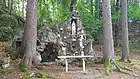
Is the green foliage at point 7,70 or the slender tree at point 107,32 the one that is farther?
the slender tree at point 107,32

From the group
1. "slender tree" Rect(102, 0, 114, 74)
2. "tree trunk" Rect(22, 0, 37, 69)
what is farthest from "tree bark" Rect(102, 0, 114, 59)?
"tree trunk" Rect(22, 0, 37, 69)

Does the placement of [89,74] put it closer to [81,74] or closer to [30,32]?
[81,74]

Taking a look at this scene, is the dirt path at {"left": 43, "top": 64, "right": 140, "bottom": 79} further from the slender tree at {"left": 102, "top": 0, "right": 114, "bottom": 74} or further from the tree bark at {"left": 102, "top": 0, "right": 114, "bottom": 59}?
the tree bark at {"left": 102, "top": 0, "right": 114, "bottom": 59}

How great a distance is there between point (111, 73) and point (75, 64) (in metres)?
2.67

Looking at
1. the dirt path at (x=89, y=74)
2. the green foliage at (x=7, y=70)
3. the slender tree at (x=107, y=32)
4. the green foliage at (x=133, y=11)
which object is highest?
the green foliage at (x=133, y=11)

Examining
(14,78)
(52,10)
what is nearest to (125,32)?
(14,78)

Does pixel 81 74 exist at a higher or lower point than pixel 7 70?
lower

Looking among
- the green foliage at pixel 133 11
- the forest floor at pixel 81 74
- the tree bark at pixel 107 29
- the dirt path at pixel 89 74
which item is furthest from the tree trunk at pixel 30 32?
the green foliage at pixel 133 11

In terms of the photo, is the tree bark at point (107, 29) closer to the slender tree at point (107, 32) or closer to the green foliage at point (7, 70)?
the slender tree at point (107, 32)

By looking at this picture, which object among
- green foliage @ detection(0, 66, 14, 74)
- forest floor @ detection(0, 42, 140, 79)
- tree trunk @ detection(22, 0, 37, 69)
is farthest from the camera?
tree trunk @ detection(22, 0, 37, 69)

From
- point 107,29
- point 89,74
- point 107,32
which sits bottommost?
point 89,74

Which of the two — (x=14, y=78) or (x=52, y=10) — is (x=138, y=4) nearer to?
(x=52, y=10)

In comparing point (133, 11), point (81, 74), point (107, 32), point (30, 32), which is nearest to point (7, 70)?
point (30, 32)

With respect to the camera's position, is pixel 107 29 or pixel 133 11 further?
pixel 133 11
